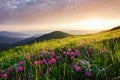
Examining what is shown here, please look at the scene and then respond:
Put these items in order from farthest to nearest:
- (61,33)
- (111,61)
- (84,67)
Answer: (61,33)
(111,61)
(84,67)

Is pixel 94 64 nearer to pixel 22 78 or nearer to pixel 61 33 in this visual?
pixel 22 78

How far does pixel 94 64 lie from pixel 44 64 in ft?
5.14

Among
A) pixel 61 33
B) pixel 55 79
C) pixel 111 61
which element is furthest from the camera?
pixel 61 33

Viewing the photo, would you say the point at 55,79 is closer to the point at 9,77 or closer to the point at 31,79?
the point at 31,79

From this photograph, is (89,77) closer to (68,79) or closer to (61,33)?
(68,79)

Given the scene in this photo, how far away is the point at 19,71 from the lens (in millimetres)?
6566

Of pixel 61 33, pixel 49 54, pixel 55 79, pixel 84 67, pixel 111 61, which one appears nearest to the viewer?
pixel 55 79

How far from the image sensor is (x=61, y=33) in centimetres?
19450

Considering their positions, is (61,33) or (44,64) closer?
(44,64)

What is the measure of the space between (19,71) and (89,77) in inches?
77.9

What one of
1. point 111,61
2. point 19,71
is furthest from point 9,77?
point 111,61

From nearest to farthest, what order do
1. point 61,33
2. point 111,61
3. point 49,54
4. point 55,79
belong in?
point 55,79 → point 111,61 → point 49,54 → point 61,33

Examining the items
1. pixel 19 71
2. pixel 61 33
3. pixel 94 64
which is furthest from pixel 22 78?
pixel 61 33

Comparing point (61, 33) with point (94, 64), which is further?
point (61, 33)
